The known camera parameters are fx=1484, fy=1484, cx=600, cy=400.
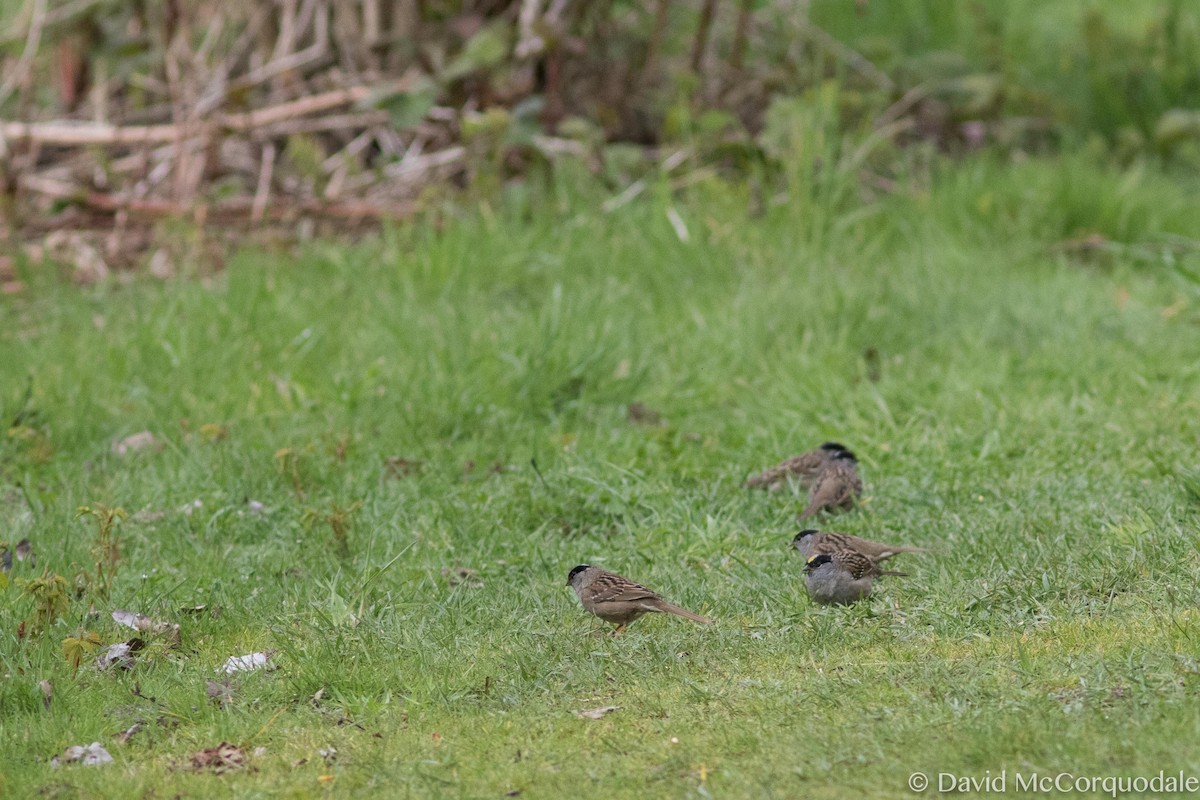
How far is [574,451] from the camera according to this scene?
23.4 feet

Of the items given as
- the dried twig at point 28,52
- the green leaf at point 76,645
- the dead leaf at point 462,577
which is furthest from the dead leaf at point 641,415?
the dried twig at point 28,52

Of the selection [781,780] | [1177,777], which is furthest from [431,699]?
[1177,777]

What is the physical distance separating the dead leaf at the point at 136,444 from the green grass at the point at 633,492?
0.25ft

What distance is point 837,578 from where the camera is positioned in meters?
5.20

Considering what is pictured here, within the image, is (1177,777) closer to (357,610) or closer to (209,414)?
(357,610)

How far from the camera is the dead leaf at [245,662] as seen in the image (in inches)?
196

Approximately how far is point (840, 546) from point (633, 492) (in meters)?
1.41

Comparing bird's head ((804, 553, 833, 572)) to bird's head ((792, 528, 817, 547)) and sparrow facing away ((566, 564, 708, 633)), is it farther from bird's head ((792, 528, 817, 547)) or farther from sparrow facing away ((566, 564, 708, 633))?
sparrow facing away ((566, 564, 708, 633))

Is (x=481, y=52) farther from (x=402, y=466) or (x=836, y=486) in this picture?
(x=836, y=486)

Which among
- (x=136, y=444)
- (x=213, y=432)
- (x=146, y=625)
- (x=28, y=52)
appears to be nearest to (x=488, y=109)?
(x=28, y=52)

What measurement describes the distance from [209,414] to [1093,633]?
4694 millimetres

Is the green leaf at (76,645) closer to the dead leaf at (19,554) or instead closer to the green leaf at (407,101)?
the dead leaf at (19,554)

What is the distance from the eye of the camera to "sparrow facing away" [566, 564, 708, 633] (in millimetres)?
5145

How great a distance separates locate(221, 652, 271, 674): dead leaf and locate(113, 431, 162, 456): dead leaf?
2.55 m
